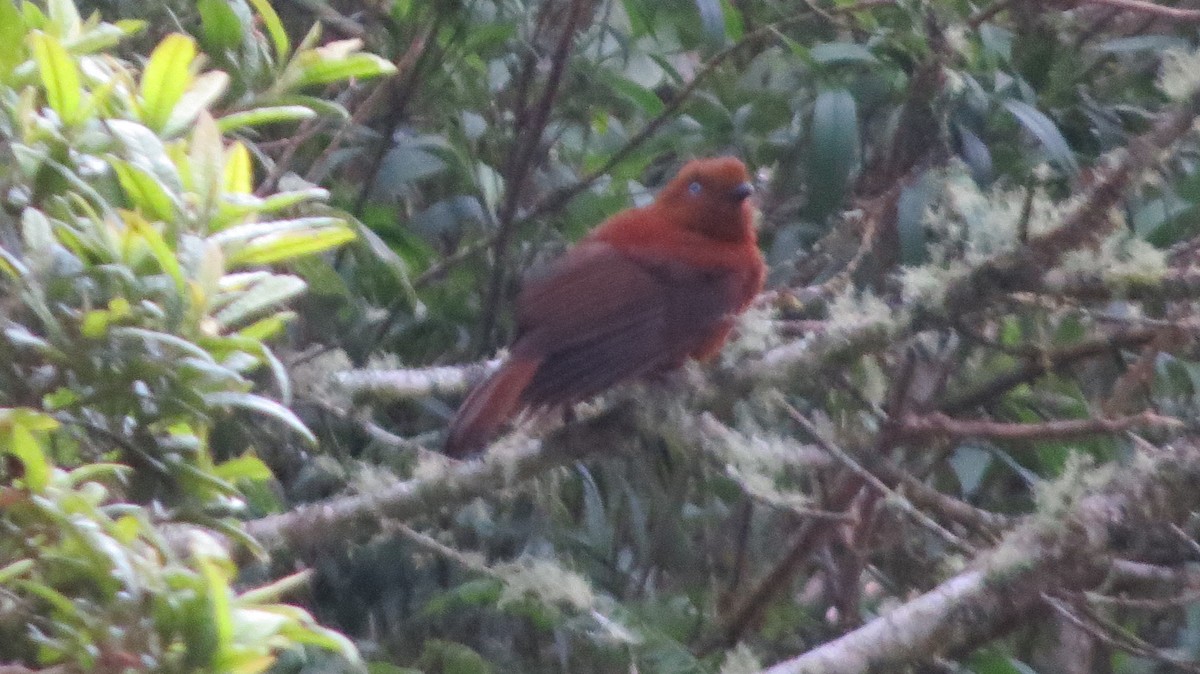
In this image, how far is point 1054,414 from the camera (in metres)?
4.34

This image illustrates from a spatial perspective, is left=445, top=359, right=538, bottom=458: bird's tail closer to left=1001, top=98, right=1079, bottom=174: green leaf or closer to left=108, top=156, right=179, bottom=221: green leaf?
left=1001, top=98, right=1079, bottom=174: green leaf

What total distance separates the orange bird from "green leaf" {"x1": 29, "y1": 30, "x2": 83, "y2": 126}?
1.69 metres

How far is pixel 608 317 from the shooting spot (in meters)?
3.78

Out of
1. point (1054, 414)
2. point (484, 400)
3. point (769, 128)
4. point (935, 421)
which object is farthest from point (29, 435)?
point (1054, 414)

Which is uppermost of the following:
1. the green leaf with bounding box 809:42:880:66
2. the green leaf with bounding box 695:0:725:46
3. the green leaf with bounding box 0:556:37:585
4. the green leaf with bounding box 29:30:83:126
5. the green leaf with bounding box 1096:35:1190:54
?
the green leaf with bounding box 29:30:83:126

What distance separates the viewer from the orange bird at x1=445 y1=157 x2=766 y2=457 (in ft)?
11.4

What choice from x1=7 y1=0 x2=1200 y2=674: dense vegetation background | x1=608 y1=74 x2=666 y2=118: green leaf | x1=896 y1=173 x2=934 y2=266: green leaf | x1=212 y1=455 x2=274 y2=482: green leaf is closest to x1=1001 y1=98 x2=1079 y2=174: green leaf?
x1=7 y1=0 x2=1200 y2=674: dense vegetation background

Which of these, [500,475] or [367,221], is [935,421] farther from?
[367,221]

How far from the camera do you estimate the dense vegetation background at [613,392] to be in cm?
153

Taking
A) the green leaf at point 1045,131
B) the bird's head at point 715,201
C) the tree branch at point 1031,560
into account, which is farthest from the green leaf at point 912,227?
the tree branch at point 1031,560

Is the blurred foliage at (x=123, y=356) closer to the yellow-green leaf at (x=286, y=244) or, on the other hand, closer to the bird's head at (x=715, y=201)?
the yellow-green leaf at (x=286, y=244)

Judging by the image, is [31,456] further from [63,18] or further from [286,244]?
[63,18]

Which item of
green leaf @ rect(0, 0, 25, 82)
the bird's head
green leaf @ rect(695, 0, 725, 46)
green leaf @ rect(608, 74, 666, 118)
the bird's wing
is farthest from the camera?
the bird's head

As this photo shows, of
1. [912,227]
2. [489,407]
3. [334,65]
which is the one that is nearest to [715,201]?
[912,227]
